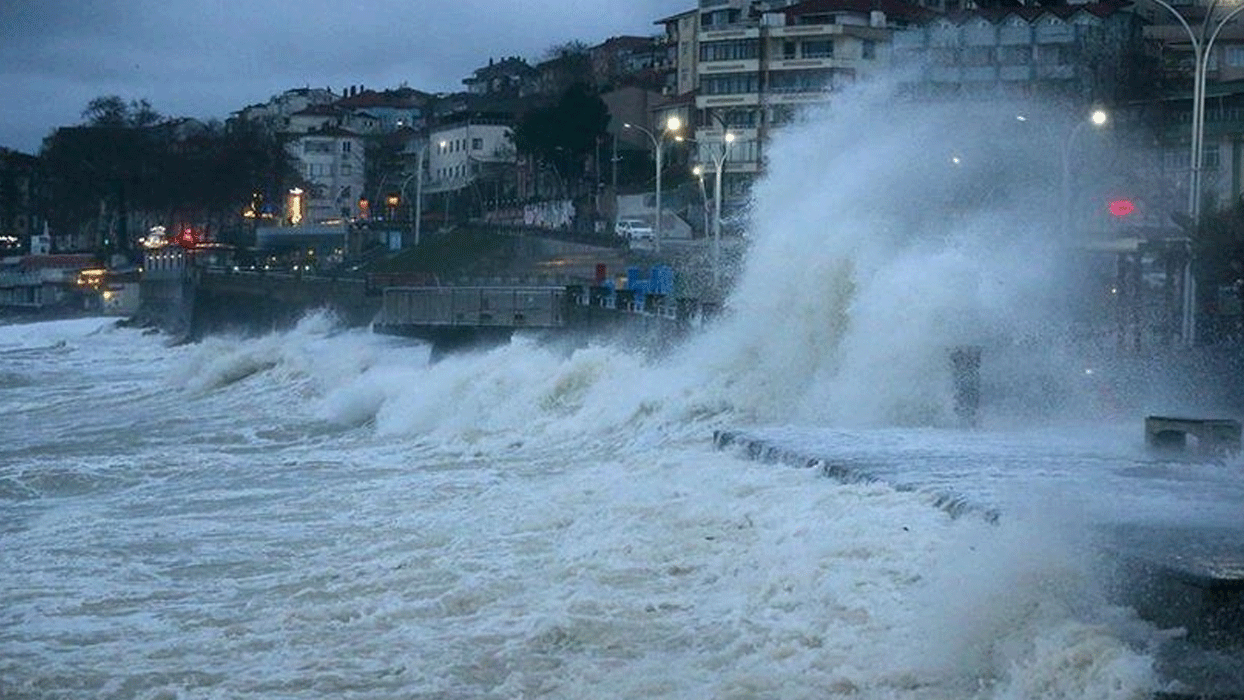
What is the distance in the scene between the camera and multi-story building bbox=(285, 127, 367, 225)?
125188 mm

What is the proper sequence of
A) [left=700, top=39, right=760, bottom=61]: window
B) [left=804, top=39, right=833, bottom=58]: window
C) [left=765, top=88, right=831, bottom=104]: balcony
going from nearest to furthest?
[left=765, top=88, right=831, bottom=104]: balcony < [left=804, top=39, right=833, bottom=58]: window < [left=700, top=39, right=760, bottom=61]: window

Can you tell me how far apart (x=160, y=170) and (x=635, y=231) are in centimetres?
5046

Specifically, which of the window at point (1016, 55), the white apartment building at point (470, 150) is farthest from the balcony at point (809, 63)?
the white apartment building at point (470, 150)

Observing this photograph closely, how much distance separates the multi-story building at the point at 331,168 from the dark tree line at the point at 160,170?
1009 cm

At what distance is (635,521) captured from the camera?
1472cm

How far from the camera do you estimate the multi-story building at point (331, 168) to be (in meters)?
125

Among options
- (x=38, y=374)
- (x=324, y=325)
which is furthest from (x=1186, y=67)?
(x=38, y=374)

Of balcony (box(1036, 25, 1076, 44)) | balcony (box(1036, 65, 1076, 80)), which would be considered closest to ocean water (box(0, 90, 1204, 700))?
balcony (box(1036, 65, 1076, 80))

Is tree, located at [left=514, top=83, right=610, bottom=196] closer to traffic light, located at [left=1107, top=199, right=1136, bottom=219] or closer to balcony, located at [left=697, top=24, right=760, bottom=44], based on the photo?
balcony, located at [left=697, top=24, right=760, bottom=44]

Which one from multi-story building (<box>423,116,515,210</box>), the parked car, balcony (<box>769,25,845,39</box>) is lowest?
the parked car

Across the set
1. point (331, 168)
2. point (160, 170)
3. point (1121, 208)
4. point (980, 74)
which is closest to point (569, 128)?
point (980, 74)

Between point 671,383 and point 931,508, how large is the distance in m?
11.5

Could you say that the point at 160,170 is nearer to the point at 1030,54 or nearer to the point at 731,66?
the point at 731,66

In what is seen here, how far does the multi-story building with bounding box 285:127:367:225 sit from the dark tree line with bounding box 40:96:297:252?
10094 mm
